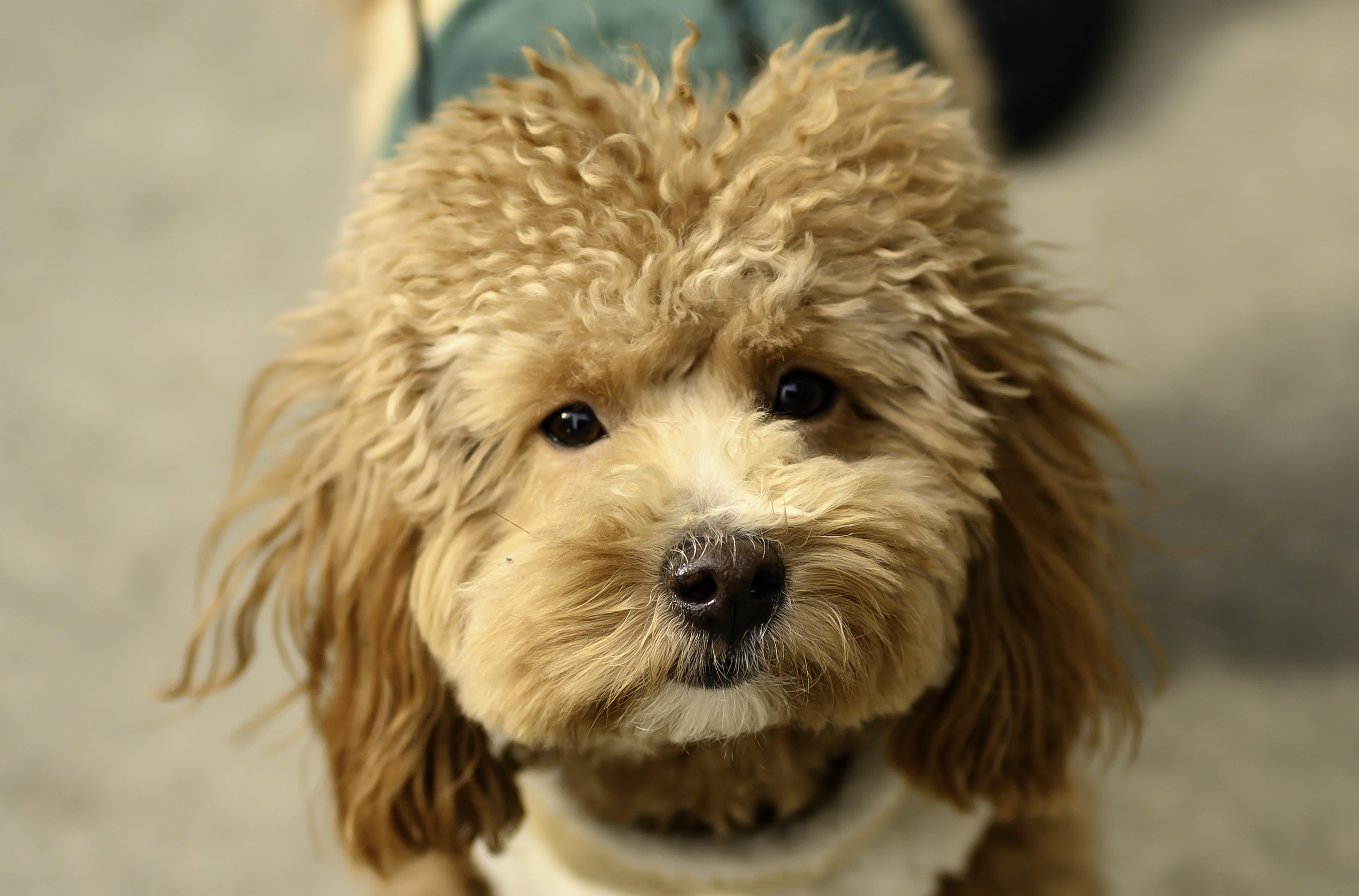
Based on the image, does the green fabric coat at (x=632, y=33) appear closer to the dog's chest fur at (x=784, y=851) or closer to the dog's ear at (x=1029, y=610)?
the dog's ear at (x=1029, y=610)

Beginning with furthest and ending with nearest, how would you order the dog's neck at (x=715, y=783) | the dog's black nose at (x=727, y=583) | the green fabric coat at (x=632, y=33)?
the green fabric coat at (x=632, y=33) < the dog's neck at (x=715, y=783) < the dog's black nose at (x=727, y=583)

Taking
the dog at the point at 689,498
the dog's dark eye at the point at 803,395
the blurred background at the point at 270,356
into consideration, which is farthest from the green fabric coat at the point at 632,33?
the blurred background at the point at 270,356

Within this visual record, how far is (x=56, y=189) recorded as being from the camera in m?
2.34

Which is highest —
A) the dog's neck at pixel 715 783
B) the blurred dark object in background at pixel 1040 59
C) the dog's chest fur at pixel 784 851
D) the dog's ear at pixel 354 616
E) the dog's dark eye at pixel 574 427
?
the blurred dark object in background at pixel 1040 59

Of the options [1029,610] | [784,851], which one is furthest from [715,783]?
[1029,610]

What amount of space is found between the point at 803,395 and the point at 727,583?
8.4 inches

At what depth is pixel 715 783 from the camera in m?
1.12

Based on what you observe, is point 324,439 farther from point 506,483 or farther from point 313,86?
point 313,86

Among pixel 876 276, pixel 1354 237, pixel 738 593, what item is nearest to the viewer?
pixel 738 593

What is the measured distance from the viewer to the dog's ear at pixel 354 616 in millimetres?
1064

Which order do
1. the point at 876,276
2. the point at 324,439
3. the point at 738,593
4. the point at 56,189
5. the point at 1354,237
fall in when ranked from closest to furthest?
the point at 738,593, the point at 876,276, the point at 324,439, the point at 1354,237, the point at 56,189

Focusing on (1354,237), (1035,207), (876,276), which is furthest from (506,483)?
(1354,237)

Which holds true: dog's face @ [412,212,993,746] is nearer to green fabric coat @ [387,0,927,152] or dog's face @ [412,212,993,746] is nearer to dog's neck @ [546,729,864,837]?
dog's neck @ [546,729,864,837]

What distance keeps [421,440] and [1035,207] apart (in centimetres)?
151
